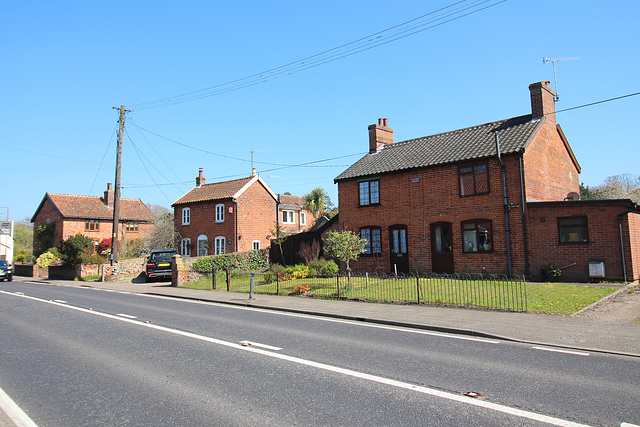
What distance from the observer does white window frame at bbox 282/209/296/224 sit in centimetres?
4115

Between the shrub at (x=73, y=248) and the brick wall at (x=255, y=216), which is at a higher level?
the brick wall at (x=255, y=216)

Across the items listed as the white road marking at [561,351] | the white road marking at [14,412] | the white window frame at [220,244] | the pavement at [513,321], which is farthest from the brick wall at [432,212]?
the white road marking at [14,412]

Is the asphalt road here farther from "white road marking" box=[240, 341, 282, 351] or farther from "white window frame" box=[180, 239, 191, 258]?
"white window frame" box=[180, 239, 191, 258]

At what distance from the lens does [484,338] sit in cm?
874

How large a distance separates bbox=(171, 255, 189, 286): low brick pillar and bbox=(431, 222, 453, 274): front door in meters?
13.2

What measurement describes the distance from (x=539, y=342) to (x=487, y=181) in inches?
484

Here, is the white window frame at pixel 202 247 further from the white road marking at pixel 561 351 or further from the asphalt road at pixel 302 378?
the white road marking at pixel 561 351

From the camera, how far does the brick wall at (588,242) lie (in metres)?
16.1

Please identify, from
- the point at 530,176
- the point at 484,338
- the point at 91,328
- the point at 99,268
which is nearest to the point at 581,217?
the point at 530,176

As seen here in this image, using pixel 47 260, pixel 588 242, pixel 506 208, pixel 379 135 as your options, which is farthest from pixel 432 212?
pixel 47 260

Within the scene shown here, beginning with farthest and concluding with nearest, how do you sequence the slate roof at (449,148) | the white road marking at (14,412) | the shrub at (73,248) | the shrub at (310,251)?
the shrub at (73,248) < the shrub at (310,251) < the slate roof at (449,148) < the white road marking at (14,412)

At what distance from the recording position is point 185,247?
124 feet

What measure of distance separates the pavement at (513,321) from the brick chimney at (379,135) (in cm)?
1455

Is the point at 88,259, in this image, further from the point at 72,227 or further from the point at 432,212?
the point at 432,212
